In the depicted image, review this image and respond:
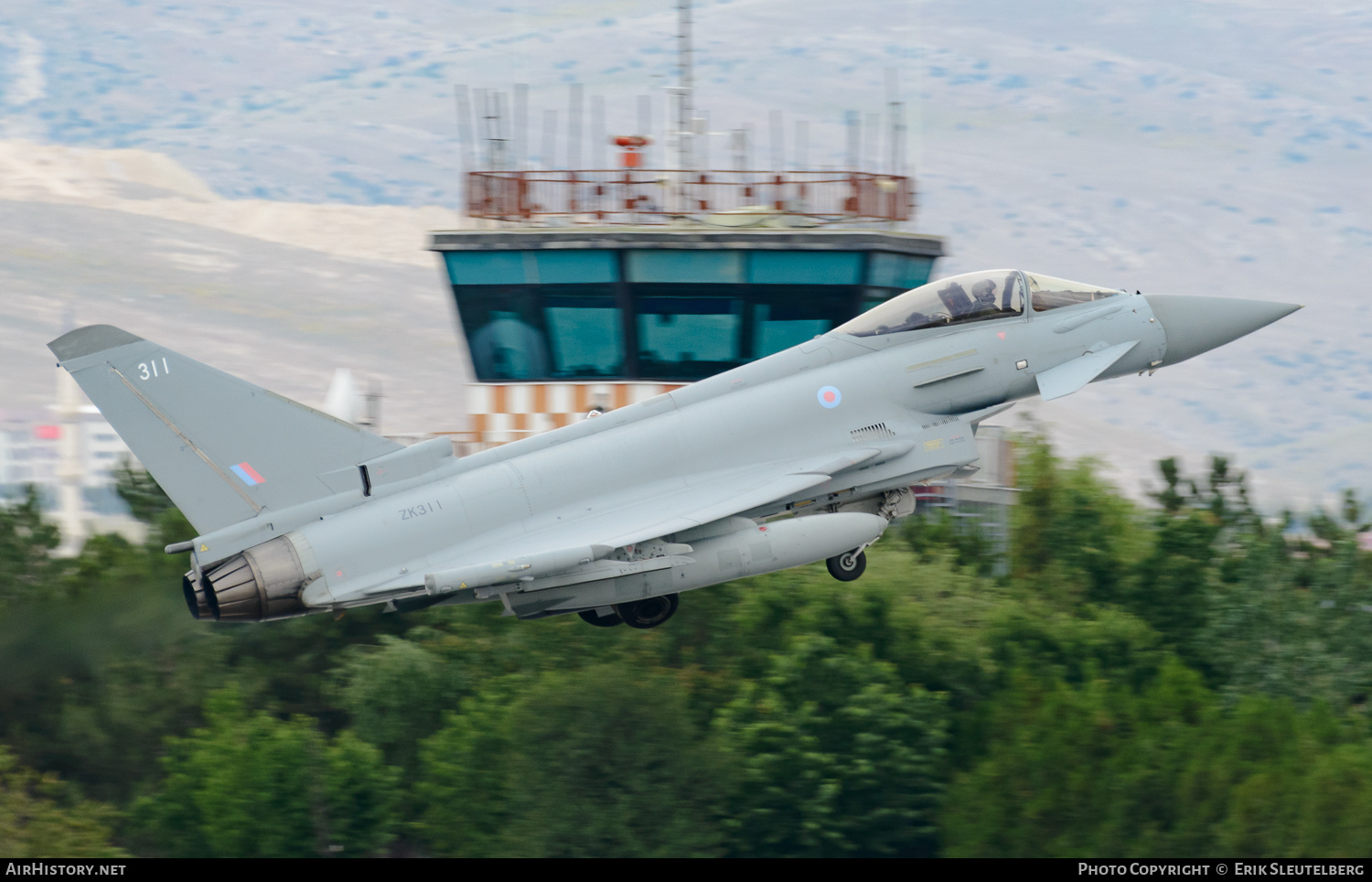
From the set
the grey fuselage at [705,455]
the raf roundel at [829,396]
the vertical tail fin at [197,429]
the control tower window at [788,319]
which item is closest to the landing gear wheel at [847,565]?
the grey fuselage at [705,455]

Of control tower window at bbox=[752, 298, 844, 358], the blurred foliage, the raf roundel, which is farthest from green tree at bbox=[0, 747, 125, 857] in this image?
the raf roundel

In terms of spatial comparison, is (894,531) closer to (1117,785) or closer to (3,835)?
(1117,785)

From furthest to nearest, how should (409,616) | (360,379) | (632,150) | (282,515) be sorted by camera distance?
(360,379) < (409,616) < (632,150) < (282,515)

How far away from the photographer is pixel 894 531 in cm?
3055

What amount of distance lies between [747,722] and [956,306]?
11.1 metres

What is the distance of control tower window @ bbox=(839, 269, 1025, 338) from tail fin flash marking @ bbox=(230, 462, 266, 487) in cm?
721

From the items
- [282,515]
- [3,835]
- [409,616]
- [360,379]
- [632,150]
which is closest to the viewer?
[282,515]

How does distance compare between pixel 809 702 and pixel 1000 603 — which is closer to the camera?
pixel 809 702

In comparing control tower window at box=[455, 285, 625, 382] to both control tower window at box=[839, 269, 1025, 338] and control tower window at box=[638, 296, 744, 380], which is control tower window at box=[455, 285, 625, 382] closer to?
control tower window at box=[638, 296, 744, 380]

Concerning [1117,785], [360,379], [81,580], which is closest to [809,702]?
[1117,785]

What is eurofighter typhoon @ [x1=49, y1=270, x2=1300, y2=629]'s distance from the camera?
16734 mm

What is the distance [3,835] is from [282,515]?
12.1m

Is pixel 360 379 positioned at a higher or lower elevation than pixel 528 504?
lower

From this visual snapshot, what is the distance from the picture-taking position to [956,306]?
18656 mm
